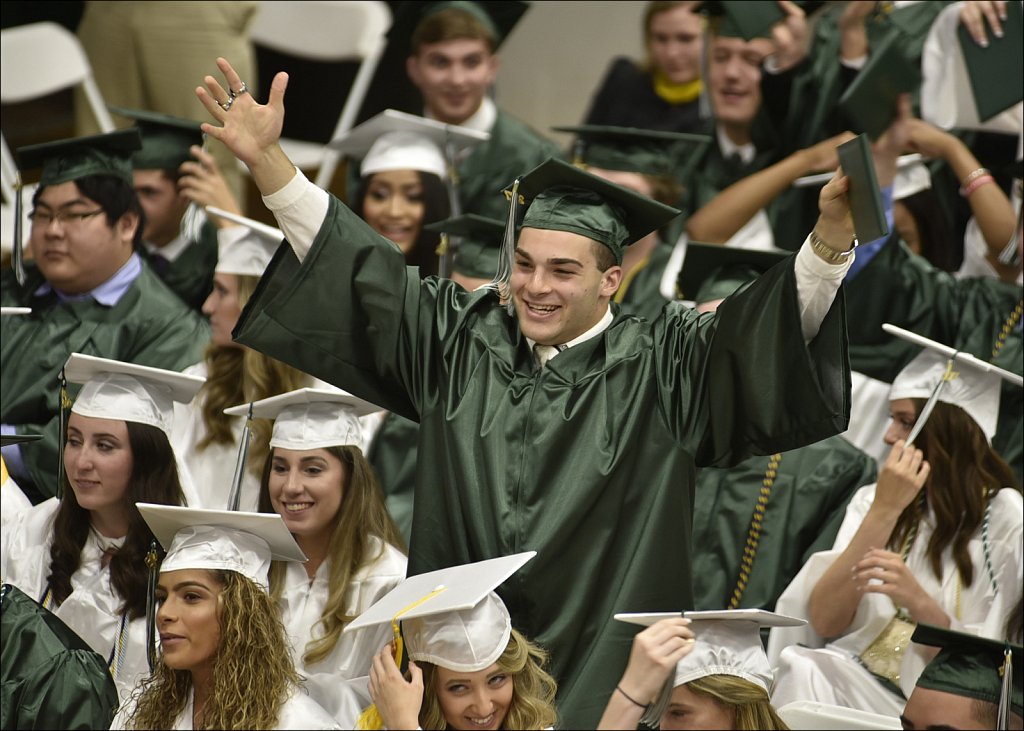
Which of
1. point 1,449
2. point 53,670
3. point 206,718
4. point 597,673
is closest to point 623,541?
point 597,673

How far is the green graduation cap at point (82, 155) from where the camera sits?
604 centimetres

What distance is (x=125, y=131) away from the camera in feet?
19.8

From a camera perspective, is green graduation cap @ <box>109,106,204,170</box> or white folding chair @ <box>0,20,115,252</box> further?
white folding chair @ <box>0,20,115,252</box>

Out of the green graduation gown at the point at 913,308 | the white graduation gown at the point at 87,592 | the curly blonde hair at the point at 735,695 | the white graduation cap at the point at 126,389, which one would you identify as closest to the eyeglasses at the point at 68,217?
the white graduation cap at the point at 126,389

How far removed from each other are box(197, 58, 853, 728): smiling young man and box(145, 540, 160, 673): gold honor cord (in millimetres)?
800

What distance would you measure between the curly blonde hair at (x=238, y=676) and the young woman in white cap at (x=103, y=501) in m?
0.75

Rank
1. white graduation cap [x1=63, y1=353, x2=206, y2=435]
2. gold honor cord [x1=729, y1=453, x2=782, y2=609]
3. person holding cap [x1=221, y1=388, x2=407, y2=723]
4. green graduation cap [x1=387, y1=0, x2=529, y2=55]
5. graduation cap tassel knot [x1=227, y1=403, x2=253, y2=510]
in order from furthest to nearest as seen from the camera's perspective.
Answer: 1. green graduation cap [x1=387, y1=0, x2=529, y2=55]
2. gold honor cord [x1=729, y1=453, x2=782, y2=609]
3. white graduation cap [x1=63, y1=353, x2=206, y2=435]
4. graduation cap tassel knot [x1=227, y1=403, x2=253, y2=510]
5. person holding cap [x1=221, y1=388, x2=407, y2=723]

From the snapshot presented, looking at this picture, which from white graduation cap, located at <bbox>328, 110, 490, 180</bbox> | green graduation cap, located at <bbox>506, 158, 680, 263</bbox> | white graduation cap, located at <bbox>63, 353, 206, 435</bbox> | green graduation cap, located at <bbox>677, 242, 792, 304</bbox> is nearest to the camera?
green graduation cap, located at <bbox>506, 158, 680, 263</bbox>

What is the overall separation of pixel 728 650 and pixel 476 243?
7.38 ft

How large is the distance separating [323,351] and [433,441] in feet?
1.14

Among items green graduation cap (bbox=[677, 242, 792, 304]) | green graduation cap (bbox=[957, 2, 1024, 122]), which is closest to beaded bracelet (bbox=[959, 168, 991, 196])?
green graduation cap (bbox=[957, 2, 1024, 122])

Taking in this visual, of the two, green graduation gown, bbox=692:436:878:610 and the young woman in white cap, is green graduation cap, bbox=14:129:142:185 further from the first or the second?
green graduation gown, bbox=692:436:878:610

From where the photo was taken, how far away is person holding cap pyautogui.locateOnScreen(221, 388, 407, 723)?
15.3 ft

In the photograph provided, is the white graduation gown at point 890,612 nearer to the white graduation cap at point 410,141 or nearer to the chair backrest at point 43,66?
the white graduation cap at point 410,141
